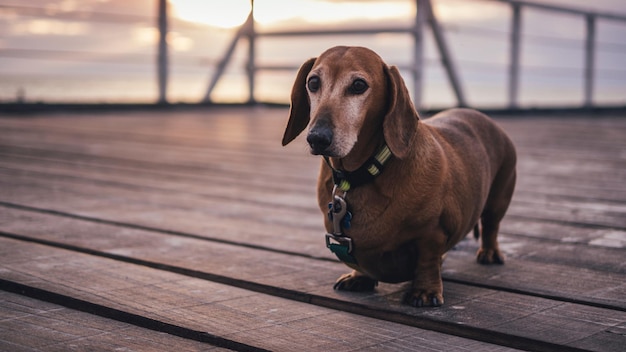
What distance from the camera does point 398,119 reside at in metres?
1.93

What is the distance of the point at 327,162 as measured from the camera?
79.7 inches

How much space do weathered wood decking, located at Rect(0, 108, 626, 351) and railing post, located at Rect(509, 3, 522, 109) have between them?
5083mm

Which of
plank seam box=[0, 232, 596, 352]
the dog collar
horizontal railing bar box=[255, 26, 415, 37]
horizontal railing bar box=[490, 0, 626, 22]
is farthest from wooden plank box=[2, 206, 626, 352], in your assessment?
horizontal railing bar box=[490, 0, 626, 22]

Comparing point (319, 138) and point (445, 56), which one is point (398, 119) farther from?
point (445, 56)

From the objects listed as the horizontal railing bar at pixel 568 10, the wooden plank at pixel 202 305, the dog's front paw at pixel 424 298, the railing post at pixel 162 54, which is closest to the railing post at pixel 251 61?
the railing post at pixel 162 54

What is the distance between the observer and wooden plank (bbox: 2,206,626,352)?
177 cm

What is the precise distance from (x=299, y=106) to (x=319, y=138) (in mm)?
353

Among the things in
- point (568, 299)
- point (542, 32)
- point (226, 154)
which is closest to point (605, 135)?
point (226, 154)

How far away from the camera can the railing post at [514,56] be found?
9484 millimetres

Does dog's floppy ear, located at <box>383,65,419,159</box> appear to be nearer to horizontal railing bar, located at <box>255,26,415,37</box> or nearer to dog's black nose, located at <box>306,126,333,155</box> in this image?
dog's black nose, located at <box>306,126,333,155</box>

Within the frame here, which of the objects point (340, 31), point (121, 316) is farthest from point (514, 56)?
point (121, 316)

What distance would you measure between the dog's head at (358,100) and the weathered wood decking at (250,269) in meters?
0.38

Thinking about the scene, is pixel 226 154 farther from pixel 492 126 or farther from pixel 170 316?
pixel 170 316

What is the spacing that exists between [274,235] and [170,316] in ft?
3.18
